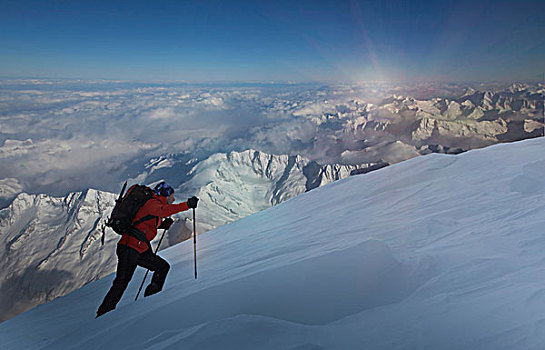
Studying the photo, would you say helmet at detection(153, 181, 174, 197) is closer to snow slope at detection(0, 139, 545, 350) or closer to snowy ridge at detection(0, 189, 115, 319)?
snow slope at detection(0, 139, 545, 350)

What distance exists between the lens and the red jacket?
13.1 feet

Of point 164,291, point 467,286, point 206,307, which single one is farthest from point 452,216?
point 164,291

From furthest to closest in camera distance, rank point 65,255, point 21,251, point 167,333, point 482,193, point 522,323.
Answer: point 21,251, point 65,255, point 482,193, point 167,333, point 522,323

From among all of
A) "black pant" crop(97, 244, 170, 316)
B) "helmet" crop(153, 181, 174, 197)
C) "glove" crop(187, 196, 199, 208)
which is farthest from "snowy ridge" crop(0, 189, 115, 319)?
"glove" crop(187, 196, 199, 208)

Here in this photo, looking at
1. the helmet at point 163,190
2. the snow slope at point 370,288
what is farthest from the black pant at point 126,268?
the helmet at point 163,190

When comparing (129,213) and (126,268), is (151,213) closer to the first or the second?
(129,213)

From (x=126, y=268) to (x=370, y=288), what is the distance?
3.67 metres

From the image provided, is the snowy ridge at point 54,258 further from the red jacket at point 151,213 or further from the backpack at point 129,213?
the backpack at point 129,213

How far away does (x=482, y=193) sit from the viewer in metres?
5.13

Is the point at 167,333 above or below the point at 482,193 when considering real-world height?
below

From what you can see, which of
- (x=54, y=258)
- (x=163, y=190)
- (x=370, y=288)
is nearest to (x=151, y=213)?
(x=163, y=190)

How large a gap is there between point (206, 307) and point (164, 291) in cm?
182

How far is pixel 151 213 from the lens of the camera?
400 cm

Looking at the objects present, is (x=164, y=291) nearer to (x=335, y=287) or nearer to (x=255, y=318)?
(x=255, y=318)
